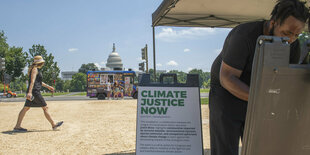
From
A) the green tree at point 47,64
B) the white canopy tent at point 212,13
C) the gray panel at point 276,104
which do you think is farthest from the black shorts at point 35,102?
the green tree at point 47,64

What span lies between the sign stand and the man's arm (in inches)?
51.8

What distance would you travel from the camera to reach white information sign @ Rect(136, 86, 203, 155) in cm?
276

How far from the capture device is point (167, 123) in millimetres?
2768

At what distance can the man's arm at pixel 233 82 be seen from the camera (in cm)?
135

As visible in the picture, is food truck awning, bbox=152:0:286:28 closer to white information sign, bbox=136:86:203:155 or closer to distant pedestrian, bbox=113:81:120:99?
white information sign, bbox=136:86:203:155

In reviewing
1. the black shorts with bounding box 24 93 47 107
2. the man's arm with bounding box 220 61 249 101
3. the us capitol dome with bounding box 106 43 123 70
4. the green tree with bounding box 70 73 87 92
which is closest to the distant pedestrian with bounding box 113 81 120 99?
the black shorts with bounding box 24 93 47 107

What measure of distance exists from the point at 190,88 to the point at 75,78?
99378 mm

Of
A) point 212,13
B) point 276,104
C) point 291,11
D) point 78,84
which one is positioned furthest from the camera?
point 78,84

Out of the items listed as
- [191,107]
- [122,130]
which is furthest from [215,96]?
[122,130]

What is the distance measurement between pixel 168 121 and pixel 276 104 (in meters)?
1.88

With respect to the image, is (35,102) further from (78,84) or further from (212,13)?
(78,84)

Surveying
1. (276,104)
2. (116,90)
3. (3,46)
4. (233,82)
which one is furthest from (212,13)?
(3,46)

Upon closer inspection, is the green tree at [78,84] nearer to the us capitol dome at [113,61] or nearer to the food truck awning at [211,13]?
the us capitol dome at [113,61]

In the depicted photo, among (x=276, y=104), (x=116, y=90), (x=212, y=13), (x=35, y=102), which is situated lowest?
(x=116, y=90)
